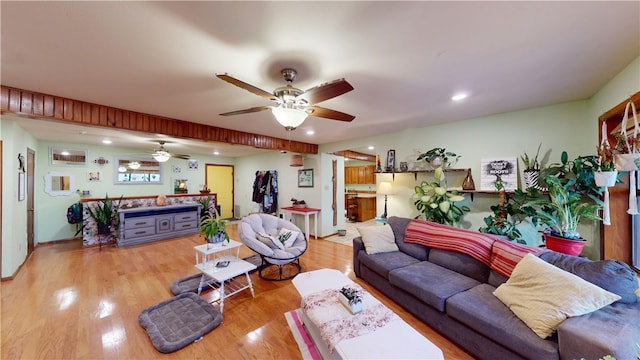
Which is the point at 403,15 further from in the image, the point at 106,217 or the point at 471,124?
the point at 106,217

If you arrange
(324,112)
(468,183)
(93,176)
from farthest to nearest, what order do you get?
(93,176), (468,183), (324,112)

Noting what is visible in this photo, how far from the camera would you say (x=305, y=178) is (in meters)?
5.81

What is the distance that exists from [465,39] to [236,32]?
147cm

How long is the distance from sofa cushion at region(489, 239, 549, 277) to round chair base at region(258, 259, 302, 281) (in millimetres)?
2459

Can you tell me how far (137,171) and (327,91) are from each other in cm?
676

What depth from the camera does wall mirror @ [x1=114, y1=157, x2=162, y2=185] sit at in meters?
5.81

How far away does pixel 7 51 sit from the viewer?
157 centimetres

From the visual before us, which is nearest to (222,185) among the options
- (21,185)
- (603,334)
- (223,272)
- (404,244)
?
(21,185)

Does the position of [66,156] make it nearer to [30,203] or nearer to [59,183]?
[59,183]

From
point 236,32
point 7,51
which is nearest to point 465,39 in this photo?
point 236,32

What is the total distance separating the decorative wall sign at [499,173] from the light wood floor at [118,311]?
2.21 m

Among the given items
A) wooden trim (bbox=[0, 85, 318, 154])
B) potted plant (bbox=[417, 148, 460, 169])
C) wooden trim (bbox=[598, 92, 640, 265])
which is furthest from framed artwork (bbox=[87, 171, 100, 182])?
wooden trim (bbox=[598, 92, 640, 265])

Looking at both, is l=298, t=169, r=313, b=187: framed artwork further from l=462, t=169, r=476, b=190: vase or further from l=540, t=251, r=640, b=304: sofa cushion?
l=540, t=251, r=640, b=304: sofa cushion

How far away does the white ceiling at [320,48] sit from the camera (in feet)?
4.04
